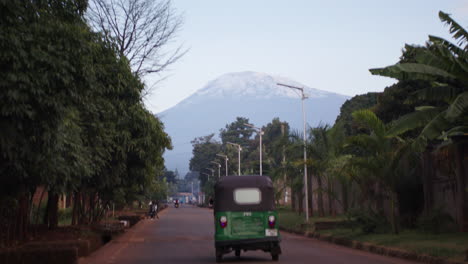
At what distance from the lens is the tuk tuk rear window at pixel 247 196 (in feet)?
59.4

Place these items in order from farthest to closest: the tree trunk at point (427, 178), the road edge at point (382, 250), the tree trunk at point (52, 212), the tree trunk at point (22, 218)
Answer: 1. the tree trunk at point (52, 212)
2. the tree trunk at point (427, 178)
3. the tree trunk at point (22, 218)
4. the road edge at point (382, 250)

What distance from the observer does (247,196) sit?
1820 centimetres

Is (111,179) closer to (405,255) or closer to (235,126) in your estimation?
(405,255)

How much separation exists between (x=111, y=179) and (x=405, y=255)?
527 inches

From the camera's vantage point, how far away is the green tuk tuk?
17484 millimetres

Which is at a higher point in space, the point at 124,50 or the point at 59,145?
the point at 124,50

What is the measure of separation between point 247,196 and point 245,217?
692mm

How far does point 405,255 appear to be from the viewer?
1800cm

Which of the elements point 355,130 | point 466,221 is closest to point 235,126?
point 355,130

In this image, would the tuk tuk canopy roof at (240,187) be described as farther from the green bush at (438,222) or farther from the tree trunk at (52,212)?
the tree trunk at (52,212)

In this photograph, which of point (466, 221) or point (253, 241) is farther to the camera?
point (466, 221)

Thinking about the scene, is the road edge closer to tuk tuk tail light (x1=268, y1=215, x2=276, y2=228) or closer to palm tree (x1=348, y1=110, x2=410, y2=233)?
palm tree (x1=348, y1=110, x2=410, y2=233)

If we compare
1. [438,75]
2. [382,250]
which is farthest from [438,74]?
[382,250]

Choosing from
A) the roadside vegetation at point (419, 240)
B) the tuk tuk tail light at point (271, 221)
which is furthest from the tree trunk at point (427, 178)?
the tuk tuk tail light at point (271, 221)
